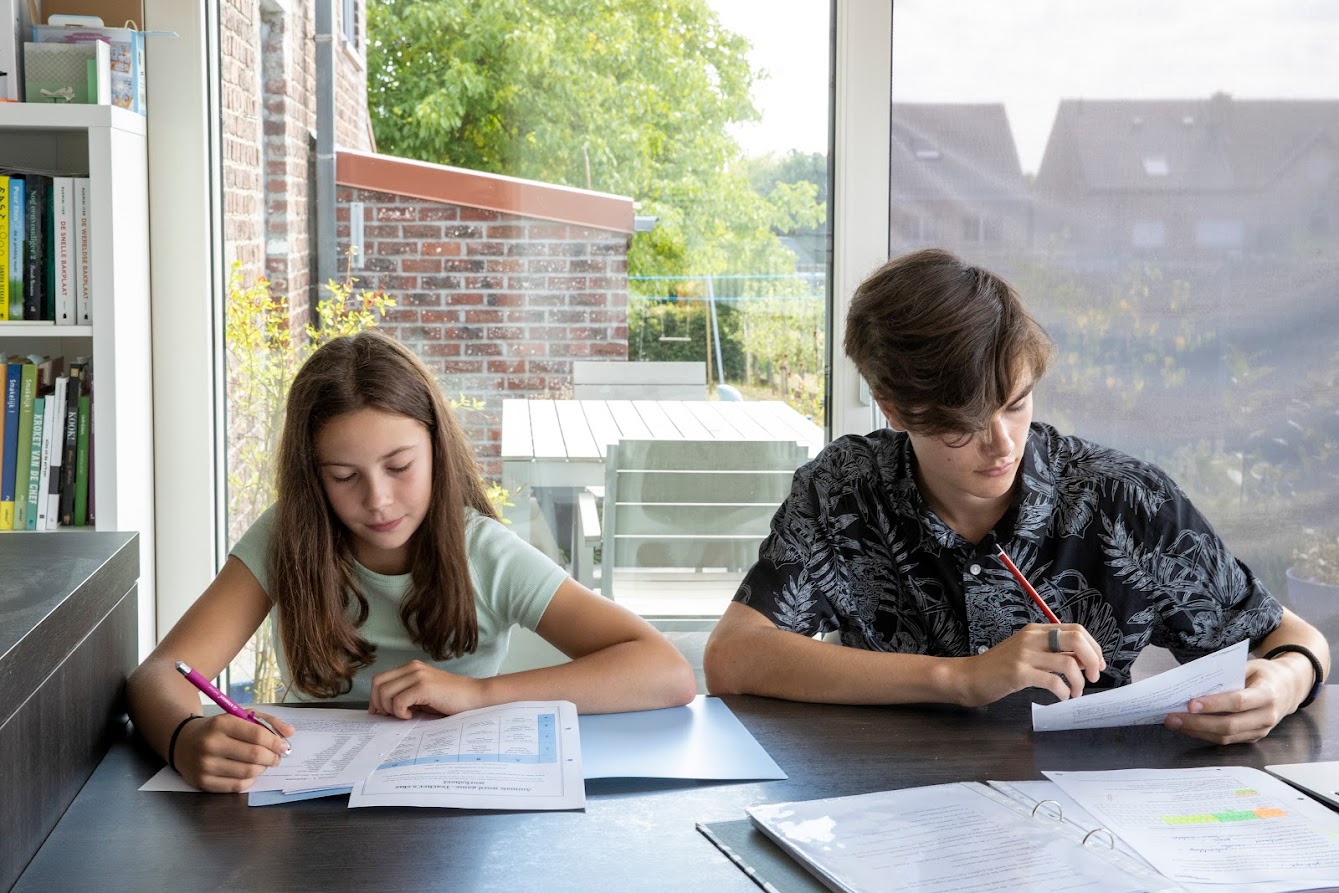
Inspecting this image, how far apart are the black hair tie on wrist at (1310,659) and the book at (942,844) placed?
1.70ft

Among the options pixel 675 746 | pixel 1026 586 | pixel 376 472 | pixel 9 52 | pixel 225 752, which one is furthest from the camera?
pixel 9 52

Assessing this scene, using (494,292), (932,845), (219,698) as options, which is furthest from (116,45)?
(932,845)

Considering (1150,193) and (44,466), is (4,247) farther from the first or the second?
(1150,193)

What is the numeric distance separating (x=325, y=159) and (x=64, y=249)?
1.85 ft

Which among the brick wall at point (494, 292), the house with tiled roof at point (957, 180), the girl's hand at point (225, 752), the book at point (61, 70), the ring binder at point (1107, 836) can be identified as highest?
the book at point (61, 70)

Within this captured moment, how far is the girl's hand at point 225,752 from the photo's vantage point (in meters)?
1.17

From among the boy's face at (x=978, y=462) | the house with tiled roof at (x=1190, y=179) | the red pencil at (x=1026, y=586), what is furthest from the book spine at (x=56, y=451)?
the house with tiled roof at (x=1190, y=179)

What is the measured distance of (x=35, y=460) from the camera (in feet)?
7.61

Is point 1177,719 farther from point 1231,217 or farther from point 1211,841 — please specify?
point 1231,217

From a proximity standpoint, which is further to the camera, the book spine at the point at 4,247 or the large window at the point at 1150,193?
the large window at the point at 1150,193

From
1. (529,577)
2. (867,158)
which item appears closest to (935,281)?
(529,577)

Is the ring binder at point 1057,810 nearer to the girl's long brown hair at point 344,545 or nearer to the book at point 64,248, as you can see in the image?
the girl's long brown hair at point 344,545

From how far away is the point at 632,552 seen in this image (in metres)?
2.80

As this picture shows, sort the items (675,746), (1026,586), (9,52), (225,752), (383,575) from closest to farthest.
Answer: (225,752) → (675,746) → (1026,586) → (383,575) → (9,52)
